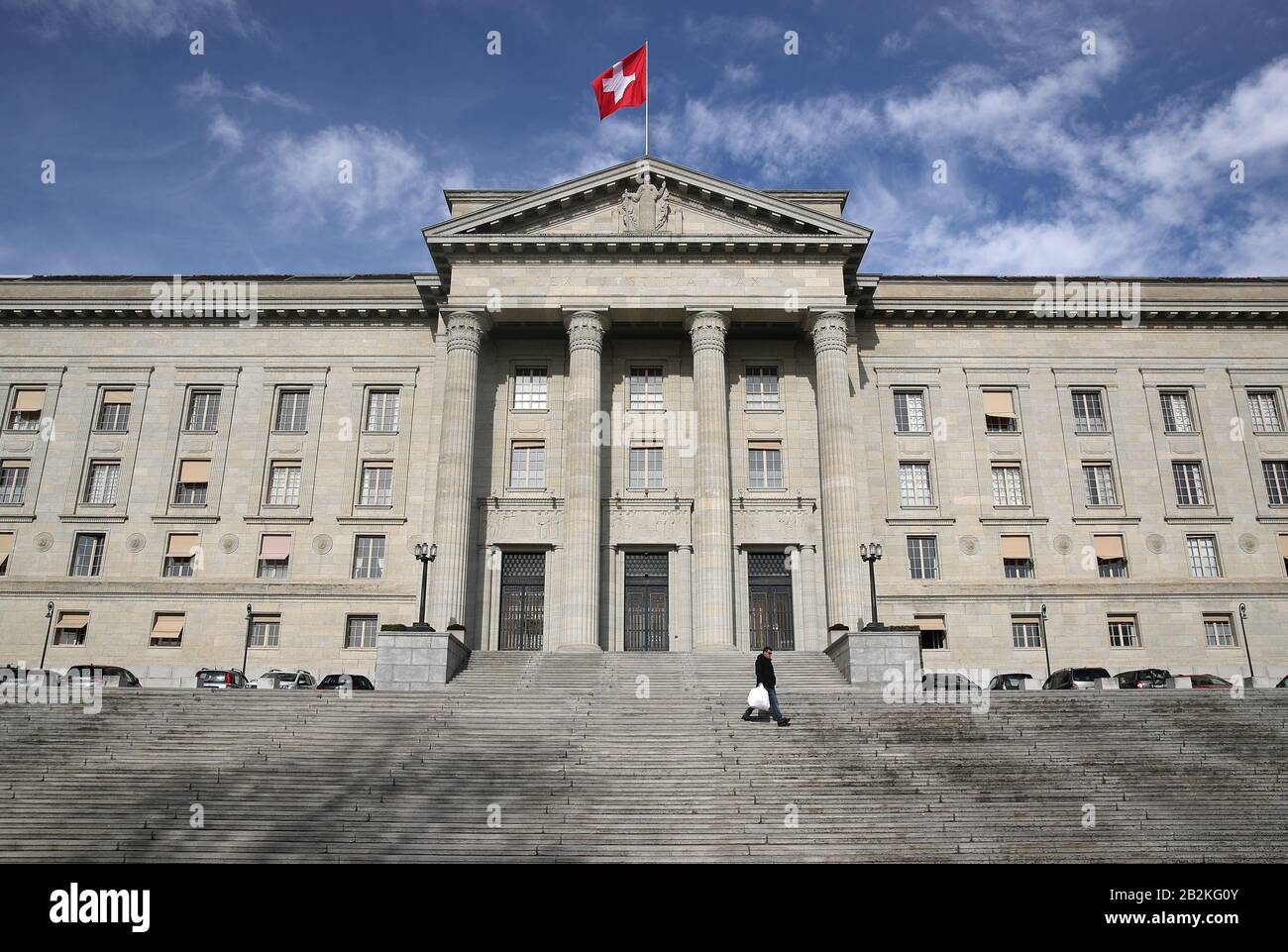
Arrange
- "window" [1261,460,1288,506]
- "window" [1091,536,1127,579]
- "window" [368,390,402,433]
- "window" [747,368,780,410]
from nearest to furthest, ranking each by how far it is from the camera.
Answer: "window" [1091,536,1127,579]
"window" [747,368,780,410]
"window" [1261,460,1288,506]
"window" [368,390,402,433]

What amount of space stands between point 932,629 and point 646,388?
1511 cm

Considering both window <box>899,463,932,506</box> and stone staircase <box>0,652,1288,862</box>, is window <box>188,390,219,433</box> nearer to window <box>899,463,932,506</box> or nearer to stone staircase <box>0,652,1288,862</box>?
stone staircase <box>0,652,1288,862</box>

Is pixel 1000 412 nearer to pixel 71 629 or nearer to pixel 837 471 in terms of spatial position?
pixel 837 471

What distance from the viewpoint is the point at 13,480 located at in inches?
1686

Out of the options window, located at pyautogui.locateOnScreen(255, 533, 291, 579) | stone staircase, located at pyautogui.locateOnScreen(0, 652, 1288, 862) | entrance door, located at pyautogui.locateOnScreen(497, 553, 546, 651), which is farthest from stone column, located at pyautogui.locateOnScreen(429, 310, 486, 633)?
stone staircase, located at pyautogui.locateOnScreen(0, 652, 1288, 862)

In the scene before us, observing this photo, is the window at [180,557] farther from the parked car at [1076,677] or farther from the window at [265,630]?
the parked car at [1076,677]

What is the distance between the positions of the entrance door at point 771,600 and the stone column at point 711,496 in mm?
1947

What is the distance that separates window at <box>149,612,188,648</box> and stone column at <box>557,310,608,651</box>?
15754 millimetres

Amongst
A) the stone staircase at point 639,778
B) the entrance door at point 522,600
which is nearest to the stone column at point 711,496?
the entrance door at point 522,600

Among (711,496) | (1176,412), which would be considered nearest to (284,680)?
(711,496)

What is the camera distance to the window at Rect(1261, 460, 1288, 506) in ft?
140

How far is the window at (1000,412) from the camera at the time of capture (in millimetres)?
43219

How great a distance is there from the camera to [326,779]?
Result: 68.3 ft
